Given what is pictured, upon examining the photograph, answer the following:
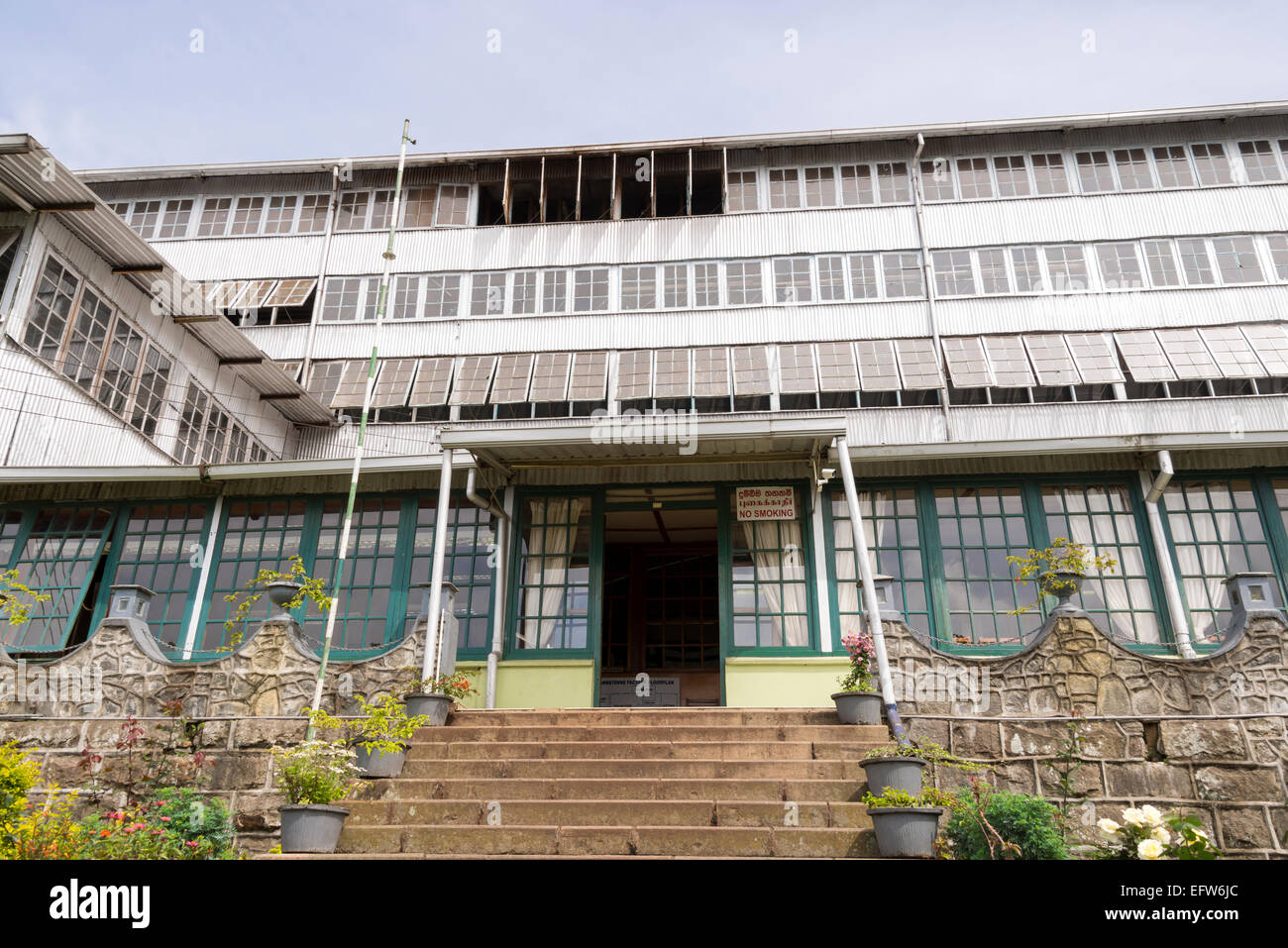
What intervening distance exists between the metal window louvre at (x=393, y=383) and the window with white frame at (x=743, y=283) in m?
5.88

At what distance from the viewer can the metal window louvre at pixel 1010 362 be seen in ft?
44.6

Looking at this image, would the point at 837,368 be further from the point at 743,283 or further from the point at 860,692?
the point at 860,692

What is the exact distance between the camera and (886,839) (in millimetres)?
5727

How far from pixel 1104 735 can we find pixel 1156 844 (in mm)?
4142

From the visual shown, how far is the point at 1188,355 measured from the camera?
13.6m

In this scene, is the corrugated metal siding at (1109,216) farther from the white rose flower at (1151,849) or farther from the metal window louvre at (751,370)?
the white rose flower at (1151,849)

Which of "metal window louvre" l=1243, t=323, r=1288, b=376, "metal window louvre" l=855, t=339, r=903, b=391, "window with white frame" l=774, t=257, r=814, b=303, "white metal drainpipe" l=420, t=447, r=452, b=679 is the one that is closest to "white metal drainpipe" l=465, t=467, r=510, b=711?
"white metal drainpipe" l=420, t=447, r=452, b=679

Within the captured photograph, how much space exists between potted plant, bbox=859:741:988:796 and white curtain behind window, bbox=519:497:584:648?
195 inches

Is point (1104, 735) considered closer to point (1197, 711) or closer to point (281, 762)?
point (1197, 711)

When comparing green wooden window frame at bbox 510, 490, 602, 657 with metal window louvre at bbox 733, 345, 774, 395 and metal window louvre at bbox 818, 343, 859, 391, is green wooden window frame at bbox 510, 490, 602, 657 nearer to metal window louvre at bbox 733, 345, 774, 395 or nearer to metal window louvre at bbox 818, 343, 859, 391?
metal window louvre at bbox 733, 345, 774, 395

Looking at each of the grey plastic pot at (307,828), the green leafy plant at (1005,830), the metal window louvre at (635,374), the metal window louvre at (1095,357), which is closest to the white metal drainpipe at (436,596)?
the grey plastic pot at (307,828)

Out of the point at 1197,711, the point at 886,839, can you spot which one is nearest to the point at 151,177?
the point at 886,839

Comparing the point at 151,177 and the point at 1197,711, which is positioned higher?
the point at 151,177

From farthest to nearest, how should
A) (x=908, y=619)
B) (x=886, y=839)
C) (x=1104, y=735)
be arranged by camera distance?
(x=908, y=619)
(x=1104, y=735)
(x=886, y=839)
